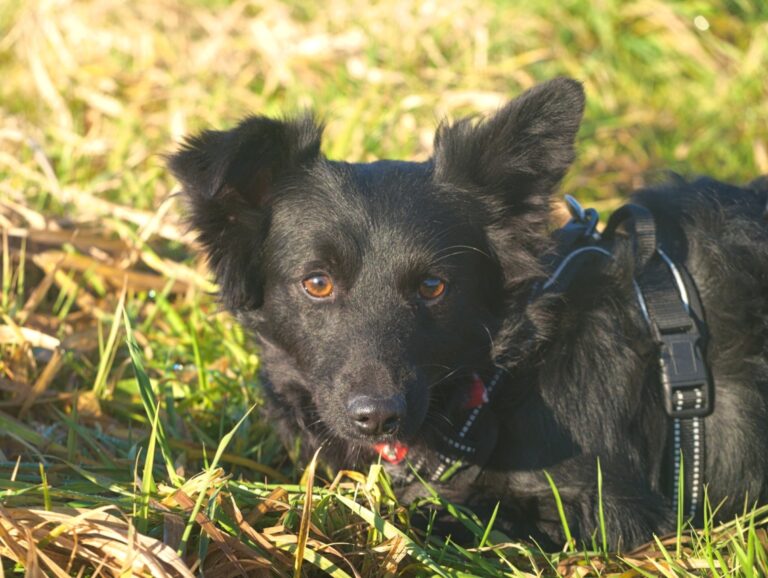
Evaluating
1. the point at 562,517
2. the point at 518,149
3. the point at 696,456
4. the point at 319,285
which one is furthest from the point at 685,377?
the point at 319,285

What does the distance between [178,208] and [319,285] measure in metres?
2.42

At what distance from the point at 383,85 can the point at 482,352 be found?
3.78 metres

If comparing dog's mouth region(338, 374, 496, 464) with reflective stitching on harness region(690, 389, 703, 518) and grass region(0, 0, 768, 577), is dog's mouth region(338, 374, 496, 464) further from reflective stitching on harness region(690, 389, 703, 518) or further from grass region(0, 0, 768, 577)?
reflective stitching on harness region(690, 389, 703, 518)

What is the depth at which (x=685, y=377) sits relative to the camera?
125 inches

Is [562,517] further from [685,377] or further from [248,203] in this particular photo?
[248,203]

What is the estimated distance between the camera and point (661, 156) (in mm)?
6754

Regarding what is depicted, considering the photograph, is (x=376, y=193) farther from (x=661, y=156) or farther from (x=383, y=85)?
(x=661, y=156)

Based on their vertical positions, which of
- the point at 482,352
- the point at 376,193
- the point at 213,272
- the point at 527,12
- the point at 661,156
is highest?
the point at 376,193

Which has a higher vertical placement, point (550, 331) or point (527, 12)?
point (550, 331)

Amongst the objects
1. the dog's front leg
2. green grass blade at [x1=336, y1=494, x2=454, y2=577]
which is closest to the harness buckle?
the dog's front leg

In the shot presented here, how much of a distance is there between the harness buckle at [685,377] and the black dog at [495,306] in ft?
0.18

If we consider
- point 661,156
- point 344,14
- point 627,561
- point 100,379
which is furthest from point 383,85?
point 627,561

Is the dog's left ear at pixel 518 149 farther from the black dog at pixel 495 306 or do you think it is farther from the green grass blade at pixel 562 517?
the green grass blade at pixel 562 517

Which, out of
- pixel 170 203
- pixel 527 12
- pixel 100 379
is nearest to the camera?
pixel 100 379
